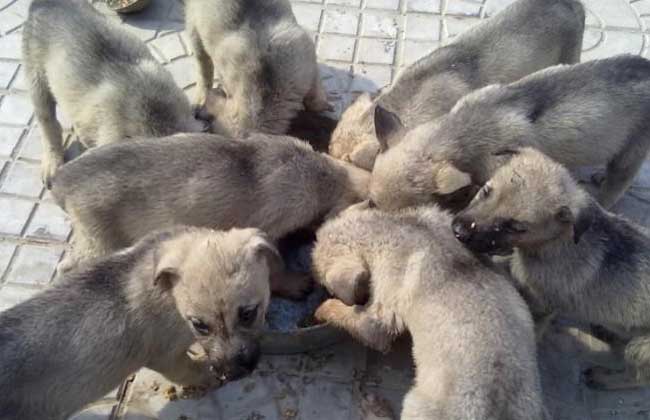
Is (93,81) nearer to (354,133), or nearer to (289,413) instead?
(354,133)

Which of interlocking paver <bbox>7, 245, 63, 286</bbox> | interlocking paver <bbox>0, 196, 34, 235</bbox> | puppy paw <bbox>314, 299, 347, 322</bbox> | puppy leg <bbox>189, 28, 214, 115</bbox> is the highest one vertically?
puppy leg <bbox>189, 28, 214, 115</bbox>

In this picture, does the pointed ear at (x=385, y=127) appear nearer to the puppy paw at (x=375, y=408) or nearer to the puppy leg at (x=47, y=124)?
the puppy paw at (x=375, y=408)

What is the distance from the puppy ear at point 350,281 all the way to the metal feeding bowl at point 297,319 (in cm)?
31

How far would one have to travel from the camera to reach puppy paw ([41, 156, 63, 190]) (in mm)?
6906

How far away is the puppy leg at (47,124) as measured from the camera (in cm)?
696

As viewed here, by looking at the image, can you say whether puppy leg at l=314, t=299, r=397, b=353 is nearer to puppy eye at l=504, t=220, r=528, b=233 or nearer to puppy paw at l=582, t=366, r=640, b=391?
puppy eye at l=504, t=220, r=528, b=233

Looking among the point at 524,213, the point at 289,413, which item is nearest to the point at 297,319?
the point at 289,413

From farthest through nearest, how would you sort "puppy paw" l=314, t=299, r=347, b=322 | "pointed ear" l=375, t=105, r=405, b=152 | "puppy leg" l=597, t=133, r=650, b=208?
"puppy leg" l=597, t=133, r=650, b=208, "pointed ear" l=375, t=105, r=405, b=152, "puppy paw" l=314, t=299, r=347, b=322

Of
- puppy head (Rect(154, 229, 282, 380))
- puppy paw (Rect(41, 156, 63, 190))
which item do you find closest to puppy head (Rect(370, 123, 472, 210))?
puppy head (Rect(154, 229, 282, 380))

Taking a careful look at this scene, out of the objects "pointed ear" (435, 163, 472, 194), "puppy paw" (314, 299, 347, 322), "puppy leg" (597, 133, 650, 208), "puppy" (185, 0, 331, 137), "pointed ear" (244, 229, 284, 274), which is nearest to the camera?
"pointed ear" (244, 229, 284, 274)

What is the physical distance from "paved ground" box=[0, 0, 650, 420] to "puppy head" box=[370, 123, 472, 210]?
4.04ft

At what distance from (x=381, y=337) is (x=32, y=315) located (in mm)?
2379

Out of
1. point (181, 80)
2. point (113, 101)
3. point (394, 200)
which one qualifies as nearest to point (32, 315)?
point (113, 101)

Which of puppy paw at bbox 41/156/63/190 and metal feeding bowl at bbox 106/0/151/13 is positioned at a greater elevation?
metal feeding bowl at bbox 106/0/151/13
